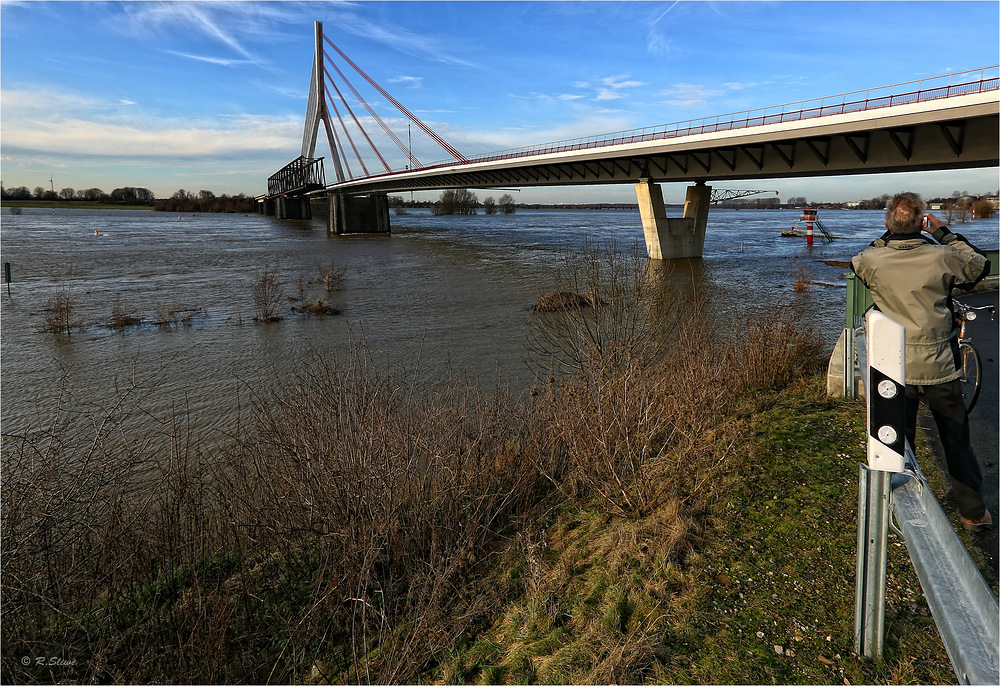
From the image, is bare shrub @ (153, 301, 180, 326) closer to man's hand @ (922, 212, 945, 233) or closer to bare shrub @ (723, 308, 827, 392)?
bare shrub @ (723, 308, 827, 392)

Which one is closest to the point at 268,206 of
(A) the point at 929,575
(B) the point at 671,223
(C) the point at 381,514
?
(B) the point at 671,223

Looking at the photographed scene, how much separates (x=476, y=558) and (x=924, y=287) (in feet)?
11.2

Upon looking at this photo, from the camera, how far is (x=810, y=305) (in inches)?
717

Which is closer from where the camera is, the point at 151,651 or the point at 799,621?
the point at 799,621

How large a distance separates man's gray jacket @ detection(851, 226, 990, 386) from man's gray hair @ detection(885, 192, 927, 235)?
0.17ft

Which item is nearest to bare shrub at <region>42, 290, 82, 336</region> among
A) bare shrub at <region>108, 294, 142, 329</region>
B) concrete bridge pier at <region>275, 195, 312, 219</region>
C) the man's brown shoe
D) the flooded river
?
the flooded river

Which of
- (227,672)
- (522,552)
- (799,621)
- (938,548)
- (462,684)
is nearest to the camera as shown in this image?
(938,548)

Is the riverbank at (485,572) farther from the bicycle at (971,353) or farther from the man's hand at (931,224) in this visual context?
the man's hand at (931,224)

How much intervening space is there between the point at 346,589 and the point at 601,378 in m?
2.96

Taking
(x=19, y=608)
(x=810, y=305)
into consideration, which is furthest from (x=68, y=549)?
(x=810, y=305)

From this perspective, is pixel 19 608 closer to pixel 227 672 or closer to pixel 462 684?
pixel 227 672

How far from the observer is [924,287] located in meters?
3.34

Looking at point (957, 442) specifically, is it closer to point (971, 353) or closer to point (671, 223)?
point (971, 353)

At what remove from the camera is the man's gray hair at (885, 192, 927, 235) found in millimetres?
3393
